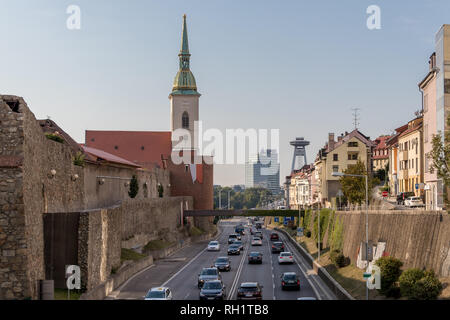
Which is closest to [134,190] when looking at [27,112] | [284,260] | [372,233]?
[284,260]

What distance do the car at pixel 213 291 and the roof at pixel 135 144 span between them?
91989mm

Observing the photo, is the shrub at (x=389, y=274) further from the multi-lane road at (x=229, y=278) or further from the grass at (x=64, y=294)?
the grass at (x=64, y=294)

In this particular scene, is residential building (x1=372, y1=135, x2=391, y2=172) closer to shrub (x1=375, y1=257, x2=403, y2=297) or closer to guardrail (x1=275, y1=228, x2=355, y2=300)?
guardrail (x1=275, y1=228, x2=355, y2=300)

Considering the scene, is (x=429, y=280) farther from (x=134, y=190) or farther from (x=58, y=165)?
(x=134, y=190)

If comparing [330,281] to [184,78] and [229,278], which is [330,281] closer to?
[229,278]

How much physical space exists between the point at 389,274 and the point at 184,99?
99.9 meters

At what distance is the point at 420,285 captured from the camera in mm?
25500

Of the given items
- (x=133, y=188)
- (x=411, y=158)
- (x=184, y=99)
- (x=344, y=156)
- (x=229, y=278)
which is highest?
(x=184, y=99)

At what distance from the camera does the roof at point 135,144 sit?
126 meters

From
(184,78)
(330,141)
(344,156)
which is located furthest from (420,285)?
(184,78)

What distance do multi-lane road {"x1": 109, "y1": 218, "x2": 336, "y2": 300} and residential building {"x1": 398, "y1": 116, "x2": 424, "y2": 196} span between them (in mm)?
15818
